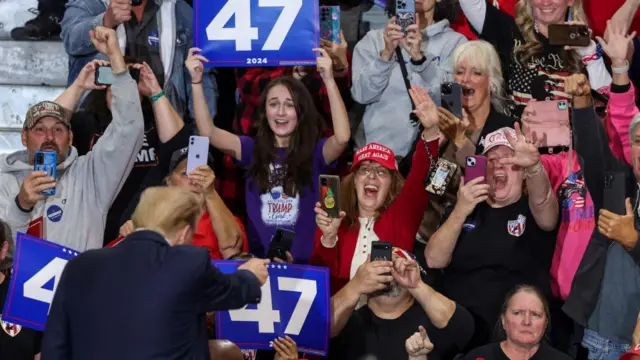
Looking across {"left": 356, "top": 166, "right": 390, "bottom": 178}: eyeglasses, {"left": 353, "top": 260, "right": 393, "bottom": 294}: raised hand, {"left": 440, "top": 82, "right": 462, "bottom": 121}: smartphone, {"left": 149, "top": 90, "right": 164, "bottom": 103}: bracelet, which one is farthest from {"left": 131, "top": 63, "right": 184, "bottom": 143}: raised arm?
{"left": 353, "top": 260, "right": 393, "bottom": 294}: raised hand

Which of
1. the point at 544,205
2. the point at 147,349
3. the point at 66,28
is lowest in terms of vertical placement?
the point at 147,349

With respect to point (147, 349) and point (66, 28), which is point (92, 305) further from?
point (66, 28)

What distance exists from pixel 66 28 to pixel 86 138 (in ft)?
2.09

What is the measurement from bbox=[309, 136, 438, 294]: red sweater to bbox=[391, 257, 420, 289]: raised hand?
1.58 feet

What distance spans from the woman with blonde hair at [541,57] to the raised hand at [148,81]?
6.23 ft

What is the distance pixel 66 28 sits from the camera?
6777 millimetres

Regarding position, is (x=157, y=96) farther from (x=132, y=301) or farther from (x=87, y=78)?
(x=132, y=301)

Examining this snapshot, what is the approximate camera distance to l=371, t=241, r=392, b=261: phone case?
542 centimetres

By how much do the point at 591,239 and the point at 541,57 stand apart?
1.17 metres

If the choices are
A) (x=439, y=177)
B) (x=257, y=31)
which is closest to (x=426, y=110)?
(x=439, y=177)

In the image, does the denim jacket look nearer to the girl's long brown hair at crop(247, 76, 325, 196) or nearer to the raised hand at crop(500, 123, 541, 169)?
the girl's long brown hair at crop(247, 76, 325, 196)

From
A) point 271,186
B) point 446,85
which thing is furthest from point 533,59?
point 271,186

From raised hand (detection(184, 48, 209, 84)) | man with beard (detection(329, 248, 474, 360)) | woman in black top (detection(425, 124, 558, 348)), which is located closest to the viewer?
man with beard (detection(329, 248, 474, 360))

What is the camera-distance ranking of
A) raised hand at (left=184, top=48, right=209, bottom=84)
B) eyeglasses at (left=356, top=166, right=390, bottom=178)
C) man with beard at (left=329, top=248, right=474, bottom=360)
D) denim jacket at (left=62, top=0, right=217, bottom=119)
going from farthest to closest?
denim jacket at (left=62, top=0, right=217, bottom=119) → raised hand at (left=184, top=48, right=209, bottom=84) → eyeglasses at (left=356, top=166, right=390, bottom=178) → man with beard at (left=329, top=248, right=474, bottom=360)
